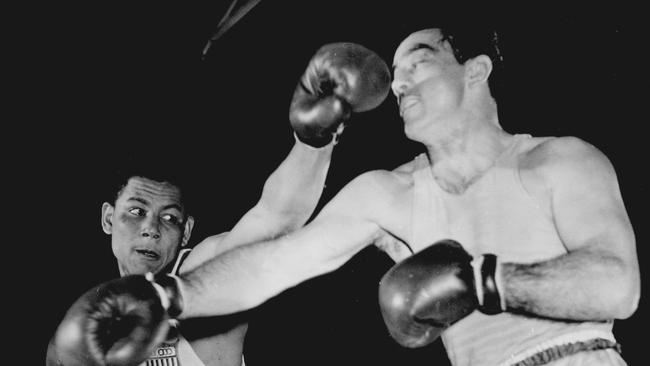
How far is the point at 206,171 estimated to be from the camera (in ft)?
14.0

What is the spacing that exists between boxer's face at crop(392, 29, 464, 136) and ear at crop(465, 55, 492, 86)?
42mm

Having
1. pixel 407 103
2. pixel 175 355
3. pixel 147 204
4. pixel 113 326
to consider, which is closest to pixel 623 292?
pixel 407 103

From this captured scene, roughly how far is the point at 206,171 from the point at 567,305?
10.4 ft

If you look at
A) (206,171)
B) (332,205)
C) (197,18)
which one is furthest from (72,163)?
(332,205)

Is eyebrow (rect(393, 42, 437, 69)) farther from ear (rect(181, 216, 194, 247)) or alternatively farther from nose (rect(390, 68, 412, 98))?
ear (rect(181, 216, 194, 247))

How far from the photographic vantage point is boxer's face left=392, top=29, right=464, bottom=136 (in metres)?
2.27

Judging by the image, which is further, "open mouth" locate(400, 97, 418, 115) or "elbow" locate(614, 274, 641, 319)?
"open mouth" locate(400, 97, 418, 115)

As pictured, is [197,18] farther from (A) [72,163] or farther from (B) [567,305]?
(B) [567,305]

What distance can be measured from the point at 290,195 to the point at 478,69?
0.93 metres

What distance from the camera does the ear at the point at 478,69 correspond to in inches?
95.7

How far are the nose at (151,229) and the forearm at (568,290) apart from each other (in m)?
2.12

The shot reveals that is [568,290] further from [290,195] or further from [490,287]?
[290,195]

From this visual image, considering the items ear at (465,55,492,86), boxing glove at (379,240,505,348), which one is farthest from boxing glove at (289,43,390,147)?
boxing glove at (379,240,505,348)

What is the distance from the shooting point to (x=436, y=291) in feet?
4.90
